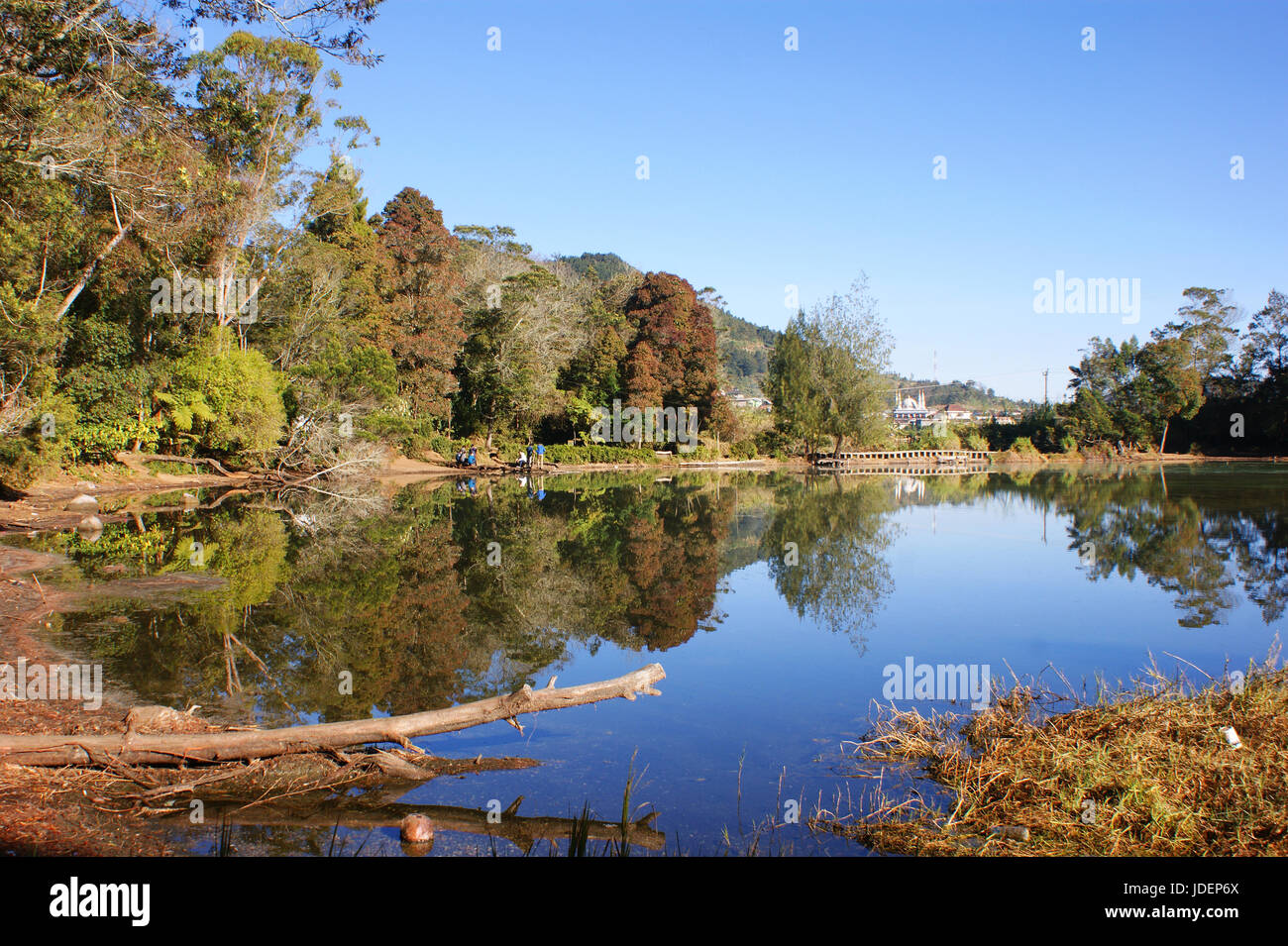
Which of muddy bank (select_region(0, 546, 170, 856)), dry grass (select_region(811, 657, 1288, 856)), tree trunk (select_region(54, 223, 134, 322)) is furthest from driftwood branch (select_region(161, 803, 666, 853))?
tree trunk (select_region(54, 223, 134, 322))

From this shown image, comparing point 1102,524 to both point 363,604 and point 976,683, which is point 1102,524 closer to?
point 976,683

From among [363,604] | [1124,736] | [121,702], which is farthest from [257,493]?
[1124,736]

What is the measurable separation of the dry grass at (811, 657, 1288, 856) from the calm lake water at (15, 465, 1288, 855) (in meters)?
0.41

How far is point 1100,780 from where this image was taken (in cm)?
523

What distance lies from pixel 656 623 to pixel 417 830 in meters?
6.63

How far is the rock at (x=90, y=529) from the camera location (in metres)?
16.4

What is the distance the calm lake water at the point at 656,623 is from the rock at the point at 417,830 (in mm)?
256

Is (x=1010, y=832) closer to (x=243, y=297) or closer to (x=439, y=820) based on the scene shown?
(x=439, y=820)

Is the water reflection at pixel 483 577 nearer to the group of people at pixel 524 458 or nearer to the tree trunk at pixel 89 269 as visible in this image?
the tree trunk at pixel 89 269

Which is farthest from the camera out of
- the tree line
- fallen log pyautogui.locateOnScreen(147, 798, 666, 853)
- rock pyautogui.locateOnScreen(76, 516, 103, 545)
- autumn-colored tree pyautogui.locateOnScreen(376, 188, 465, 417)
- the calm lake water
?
autumn-colored tree pyautogui.locateOnScreen(376, 188, 465, 417)

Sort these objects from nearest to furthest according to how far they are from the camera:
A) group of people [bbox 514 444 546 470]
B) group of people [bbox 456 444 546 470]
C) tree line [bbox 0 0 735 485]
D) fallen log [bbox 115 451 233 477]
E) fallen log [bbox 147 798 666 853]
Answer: fallen log [bbox 147 798 666 853] < tree line [bbox 0 0 735 485] < fallen log [bbox 115 451 233 477] < group of people [bbox 456 444 546 470] < group of people [bbox 514 444 546 470]

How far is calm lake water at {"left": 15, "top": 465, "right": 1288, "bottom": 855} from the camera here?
6.31 metres

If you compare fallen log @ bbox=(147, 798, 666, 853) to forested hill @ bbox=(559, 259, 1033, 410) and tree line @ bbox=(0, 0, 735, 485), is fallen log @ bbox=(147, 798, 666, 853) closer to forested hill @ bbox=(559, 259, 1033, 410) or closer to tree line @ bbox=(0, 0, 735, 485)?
tree line @ bbox=(0, 0, 735, 485)
